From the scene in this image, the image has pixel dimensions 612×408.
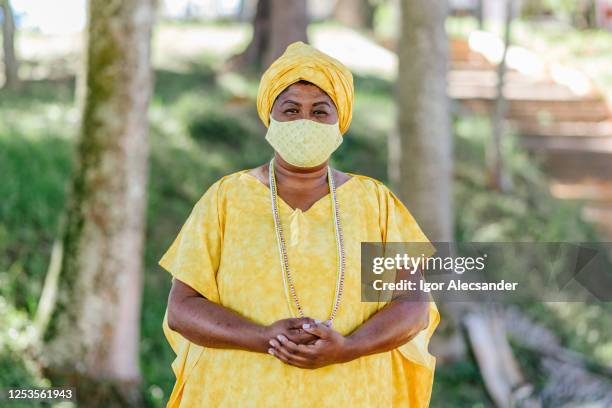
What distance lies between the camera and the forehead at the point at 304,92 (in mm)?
2791

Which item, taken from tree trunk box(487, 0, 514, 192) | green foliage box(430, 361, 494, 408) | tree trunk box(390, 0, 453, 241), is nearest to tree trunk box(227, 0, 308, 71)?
tree trunk box(487, 0, 514, 192)

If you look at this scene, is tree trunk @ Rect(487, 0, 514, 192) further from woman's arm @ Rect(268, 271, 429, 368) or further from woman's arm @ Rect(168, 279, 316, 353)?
woman's arm @ Rect(168, 279, 316, 353)

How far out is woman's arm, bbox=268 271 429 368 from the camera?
2.56m

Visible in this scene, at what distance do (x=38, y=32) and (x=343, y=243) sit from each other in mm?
15154

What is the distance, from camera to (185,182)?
9703 millimetres

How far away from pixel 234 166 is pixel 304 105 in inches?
303

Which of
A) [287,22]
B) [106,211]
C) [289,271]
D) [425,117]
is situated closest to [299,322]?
[289,271]

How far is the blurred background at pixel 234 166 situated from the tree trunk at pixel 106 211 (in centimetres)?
1

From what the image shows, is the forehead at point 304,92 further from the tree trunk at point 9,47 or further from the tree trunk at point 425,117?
the tree trunk at point 9,47

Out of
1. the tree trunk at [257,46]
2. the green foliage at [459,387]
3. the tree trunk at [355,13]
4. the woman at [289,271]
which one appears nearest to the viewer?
the woman at [289,271]

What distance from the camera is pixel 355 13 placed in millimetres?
22922

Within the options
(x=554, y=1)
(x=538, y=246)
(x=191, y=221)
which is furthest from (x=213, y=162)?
(x=554, y=1)

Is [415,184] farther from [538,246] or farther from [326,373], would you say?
[326,373]

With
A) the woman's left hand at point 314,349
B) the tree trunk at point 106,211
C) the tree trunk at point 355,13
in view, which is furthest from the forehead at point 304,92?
the tree trunk at point 355,13
